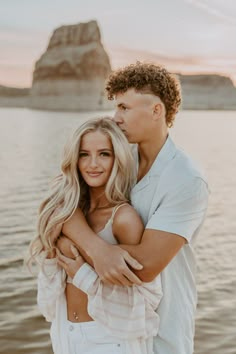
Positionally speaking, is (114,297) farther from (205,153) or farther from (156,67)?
(205,153)

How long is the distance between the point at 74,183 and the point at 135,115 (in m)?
0.35

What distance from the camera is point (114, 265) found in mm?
2309

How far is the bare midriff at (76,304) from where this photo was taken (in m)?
2.45

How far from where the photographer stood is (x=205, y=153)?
2553cm

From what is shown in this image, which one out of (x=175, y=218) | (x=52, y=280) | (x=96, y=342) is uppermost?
(x=175, y=218)

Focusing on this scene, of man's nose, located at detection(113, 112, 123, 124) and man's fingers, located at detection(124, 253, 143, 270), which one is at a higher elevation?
man's nose, located at detection(113, 112, 123, 124)

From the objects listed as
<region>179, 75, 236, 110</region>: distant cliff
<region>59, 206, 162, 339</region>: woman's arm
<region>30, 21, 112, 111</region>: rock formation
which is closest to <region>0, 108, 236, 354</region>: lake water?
<region>59, 206, 162, 339</region>: woman's arm

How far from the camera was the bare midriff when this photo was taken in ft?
8.03

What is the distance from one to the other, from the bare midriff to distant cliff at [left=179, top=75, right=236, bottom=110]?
469 feet

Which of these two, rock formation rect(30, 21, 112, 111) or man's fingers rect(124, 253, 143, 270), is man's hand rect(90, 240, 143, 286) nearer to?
man's fingers rect(124, 253, 143, 270)

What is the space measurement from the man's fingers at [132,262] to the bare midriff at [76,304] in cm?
27

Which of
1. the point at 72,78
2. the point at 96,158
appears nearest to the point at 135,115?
the point at 96,158

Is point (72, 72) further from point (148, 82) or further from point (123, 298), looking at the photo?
point (123, 298)

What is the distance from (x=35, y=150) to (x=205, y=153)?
21.5 ft
